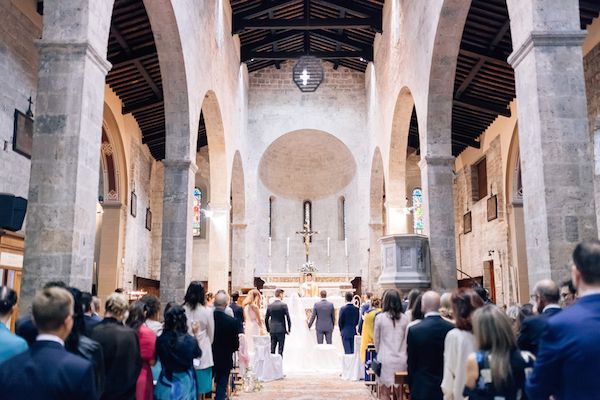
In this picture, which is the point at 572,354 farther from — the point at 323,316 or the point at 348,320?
the point at 323,316

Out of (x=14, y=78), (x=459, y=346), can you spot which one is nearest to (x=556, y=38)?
(x=459, y=346)

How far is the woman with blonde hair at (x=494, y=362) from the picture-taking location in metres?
2.63

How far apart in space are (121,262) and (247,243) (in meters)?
5.59

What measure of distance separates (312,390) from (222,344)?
3035mm

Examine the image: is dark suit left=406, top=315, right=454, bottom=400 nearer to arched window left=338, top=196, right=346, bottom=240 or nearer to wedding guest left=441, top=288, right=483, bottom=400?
wedding guest left=441, top=288, right=483, bottom=400

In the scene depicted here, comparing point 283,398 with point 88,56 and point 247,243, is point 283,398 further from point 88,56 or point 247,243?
point 247,243

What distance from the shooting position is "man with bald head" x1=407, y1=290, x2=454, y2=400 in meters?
3.82

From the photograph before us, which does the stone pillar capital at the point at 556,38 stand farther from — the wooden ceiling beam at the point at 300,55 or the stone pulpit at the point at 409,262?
the wooden ceiling beam at the point at 300,55

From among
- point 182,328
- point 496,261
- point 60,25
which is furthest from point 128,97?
point 182,328

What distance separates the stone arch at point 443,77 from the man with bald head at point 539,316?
6.66 m

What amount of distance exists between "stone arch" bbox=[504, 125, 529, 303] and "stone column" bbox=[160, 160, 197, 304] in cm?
858

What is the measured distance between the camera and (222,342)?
550 centimetres

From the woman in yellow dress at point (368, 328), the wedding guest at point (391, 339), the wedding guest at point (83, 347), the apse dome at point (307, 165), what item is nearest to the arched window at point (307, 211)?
the apse dome at point (307, 165)

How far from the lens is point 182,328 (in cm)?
400
